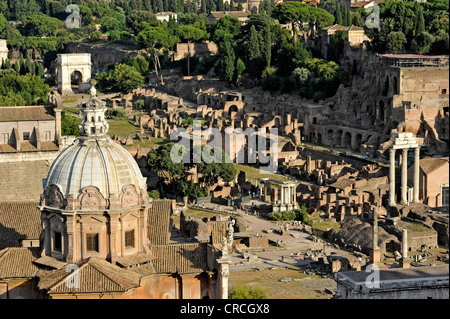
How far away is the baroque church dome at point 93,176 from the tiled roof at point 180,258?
202 cm

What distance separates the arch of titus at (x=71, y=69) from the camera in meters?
113

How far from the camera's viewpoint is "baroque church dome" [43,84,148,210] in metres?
35.1

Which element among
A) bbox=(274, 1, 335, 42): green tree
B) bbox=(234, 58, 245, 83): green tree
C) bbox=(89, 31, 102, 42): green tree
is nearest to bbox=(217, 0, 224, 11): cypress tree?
bbox=(89, 31, 102, 42): green tree

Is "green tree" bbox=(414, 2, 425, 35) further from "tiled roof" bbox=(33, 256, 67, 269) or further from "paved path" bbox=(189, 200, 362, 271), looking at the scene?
"tiled roof" bbox=(33, 256, 67, 269)

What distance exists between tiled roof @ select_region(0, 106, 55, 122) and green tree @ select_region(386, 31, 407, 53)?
33708 millimetres

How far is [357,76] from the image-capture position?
89812 millimetres

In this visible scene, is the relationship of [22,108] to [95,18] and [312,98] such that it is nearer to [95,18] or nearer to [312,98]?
[312,98]

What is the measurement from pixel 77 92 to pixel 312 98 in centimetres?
3008

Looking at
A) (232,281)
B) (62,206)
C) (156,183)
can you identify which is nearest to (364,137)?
(156,183)

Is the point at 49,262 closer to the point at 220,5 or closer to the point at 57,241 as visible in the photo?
the point at 57,241

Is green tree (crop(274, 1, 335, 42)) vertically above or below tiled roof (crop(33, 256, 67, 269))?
above

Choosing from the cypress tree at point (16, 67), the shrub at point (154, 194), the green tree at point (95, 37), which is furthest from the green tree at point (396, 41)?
the green tree at point (95, 37)

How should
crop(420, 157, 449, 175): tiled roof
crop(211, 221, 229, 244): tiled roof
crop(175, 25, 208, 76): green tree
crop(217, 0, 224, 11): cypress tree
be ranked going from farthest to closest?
crop(217, 0, 224, 11): cypress tree → crop(175, 25, 208, 76): green tree → crop(420, 157, 449, 175): tiled roof → crop(211, 221, 229, 244): tiled roof

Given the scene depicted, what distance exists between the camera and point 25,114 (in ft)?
201
